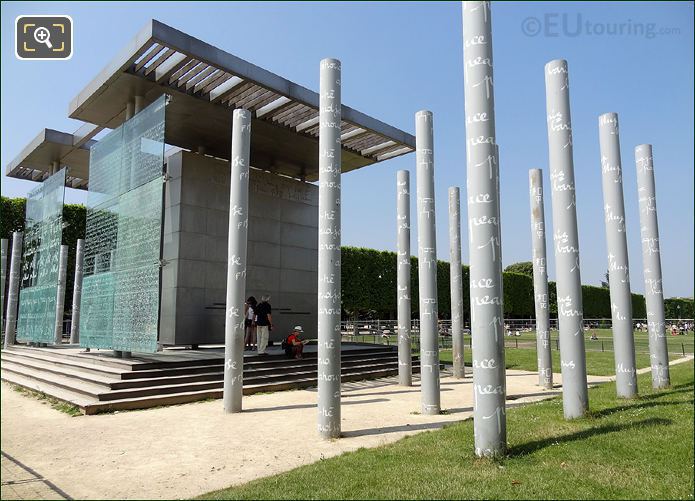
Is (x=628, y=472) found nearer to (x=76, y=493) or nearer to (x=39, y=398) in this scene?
(x=76, y=493)

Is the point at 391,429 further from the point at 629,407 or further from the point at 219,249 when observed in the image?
the point at 219,249

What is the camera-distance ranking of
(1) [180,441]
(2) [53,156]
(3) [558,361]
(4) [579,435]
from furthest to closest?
(2) [53,156]
(3) [558,361]
(1) [180,441]
(4) [579,435]

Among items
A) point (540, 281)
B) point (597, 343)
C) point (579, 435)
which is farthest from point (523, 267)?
point (579, 435)

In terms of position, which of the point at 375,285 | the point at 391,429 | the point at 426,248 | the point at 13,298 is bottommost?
the point at 391,429

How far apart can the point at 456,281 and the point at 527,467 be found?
1100cm

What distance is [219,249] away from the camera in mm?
18312

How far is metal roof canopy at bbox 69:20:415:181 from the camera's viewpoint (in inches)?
526

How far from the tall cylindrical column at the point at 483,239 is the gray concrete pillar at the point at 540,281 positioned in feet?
24.2

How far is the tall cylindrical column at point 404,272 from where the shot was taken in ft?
44.7

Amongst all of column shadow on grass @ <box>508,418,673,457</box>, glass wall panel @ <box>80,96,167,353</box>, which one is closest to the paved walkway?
column shadow on grass @ <box>508,418,673,457</box>

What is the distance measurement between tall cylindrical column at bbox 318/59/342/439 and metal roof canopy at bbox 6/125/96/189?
13.1m

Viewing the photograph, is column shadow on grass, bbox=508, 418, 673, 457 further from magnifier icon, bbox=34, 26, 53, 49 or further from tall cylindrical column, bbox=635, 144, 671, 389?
magnifier icon, bbox=34, 26, 53, 49

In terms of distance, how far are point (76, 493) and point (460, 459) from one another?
4194 millimetres

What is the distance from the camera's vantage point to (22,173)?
24.2m
